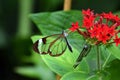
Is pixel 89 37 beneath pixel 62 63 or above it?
above

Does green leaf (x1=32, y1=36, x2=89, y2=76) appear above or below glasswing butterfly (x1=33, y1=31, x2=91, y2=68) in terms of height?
below

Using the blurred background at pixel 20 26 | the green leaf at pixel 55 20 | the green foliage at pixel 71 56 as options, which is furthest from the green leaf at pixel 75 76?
the blurred background at pixel 20 26

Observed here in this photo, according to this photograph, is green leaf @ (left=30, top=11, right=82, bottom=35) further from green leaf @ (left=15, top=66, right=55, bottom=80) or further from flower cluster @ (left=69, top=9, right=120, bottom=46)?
green leaf @ (left=15, top=66, right=55, bottom=80)

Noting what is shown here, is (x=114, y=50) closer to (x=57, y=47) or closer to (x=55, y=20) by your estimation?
(x=57, y=47)

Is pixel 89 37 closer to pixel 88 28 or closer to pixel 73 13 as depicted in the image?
pixel 88 28

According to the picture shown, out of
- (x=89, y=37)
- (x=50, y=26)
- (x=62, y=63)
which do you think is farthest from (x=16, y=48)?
(x=89, y=37)

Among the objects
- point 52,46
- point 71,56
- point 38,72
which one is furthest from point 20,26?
point 52,46

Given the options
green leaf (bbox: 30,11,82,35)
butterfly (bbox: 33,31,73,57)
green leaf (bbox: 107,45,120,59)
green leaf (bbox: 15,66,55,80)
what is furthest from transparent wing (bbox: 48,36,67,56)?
green leaf (bbox: 15,66,55,80)
